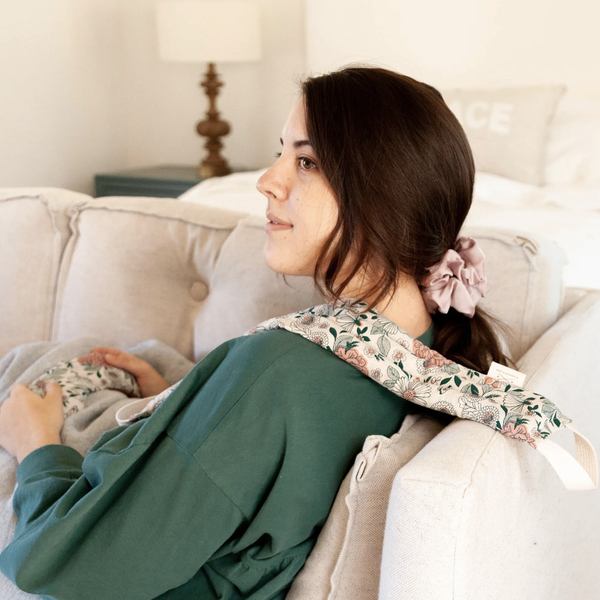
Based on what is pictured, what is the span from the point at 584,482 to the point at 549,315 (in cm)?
44

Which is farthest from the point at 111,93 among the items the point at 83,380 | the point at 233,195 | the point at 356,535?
the point at 356,535

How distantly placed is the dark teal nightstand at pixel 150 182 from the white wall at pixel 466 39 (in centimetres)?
80

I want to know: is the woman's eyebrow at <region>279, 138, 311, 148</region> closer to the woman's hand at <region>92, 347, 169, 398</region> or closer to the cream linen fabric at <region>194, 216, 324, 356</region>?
the cream linen fabric at <region>194, 216, 324, 356</region>

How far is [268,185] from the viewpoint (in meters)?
Result: 0.90

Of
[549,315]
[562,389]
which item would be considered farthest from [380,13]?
[562,389]

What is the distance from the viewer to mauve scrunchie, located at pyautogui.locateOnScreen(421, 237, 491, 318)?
0.94 m

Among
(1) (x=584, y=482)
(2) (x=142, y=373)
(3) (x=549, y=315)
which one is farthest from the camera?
(2) (x=142, y=373)

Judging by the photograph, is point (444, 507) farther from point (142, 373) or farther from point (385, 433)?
point (142, 373)

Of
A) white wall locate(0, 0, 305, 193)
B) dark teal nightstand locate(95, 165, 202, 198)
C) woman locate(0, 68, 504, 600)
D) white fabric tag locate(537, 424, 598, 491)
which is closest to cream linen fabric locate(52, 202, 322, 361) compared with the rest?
woman locate(0, 68, 504, 600)

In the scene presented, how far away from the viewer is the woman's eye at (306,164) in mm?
881

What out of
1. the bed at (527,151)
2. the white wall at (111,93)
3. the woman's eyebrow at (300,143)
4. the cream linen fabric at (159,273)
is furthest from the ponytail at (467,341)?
the white wall at (111,93)

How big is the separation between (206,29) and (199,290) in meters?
2.02

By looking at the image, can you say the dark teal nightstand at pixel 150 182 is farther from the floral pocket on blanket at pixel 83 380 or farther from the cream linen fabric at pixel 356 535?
the cream linen fabric at pixel 356 535

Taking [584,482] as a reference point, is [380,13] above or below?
above
